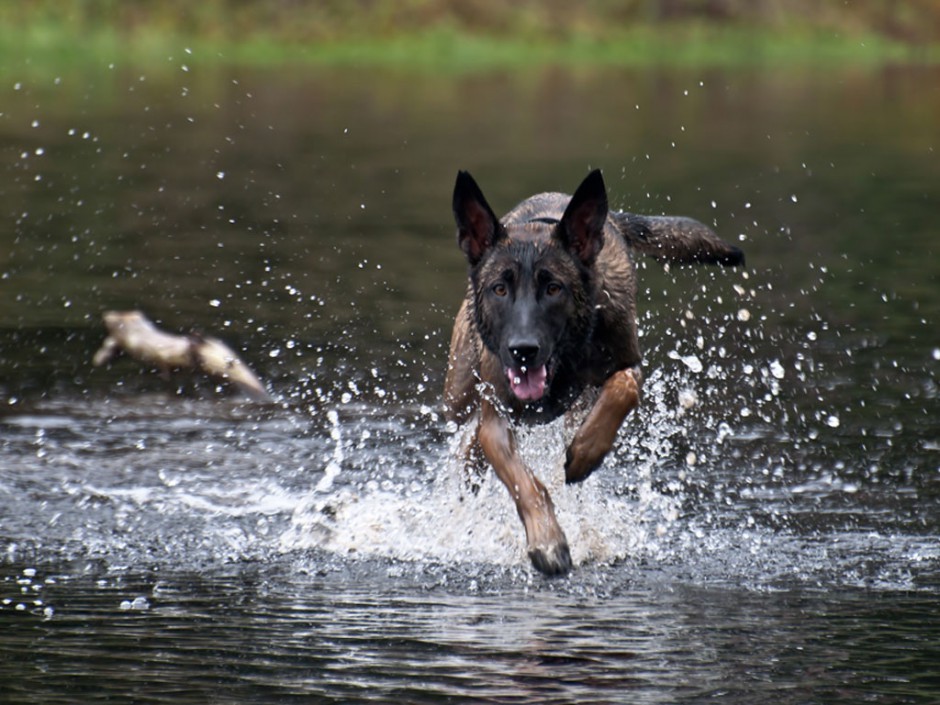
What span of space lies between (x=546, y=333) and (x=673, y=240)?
1.80 m

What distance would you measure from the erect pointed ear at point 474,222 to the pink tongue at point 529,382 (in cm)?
57

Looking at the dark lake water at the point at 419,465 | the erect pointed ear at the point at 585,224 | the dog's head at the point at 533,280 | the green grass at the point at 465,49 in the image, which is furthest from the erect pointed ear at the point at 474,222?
the green grass at the point at 465,49

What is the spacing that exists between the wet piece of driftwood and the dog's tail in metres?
2.90

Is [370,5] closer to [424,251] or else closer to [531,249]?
[424,251]

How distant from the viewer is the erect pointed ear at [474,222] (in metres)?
7.29

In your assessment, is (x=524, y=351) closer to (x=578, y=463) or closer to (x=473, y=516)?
(x=578, y=463)

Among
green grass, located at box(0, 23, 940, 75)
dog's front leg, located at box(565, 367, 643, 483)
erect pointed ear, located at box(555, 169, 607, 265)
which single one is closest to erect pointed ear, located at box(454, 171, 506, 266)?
erect pointed ear, located at box(555, 169, 607, 265)

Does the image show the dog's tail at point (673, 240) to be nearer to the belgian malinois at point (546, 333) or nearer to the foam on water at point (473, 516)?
the belgian malinois at point (546, 333)

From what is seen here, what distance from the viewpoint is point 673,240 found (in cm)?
872

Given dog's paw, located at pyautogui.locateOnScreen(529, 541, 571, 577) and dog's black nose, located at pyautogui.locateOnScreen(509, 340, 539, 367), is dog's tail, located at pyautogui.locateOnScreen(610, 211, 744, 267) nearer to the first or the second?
dog's black nose, located at pyautogui.locateOnScreen(509, 340, 539, 367)

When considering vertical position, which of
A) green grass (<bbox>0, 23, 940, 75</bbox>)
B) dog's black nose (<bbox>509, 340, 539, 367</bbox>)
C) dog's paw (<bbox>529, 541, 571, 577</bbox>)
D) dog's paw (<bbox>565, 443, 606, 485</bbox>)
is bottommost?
dog's paw (<bbox>529, 541, 571, 577</bbox>)

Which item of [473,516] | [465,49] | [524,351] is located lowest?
[473,516]

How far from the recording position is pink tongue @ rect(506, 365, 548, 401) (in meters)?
7.21

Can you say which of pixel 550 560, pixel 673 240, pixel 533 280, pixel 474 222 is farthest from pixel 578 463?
pixel 673 240
